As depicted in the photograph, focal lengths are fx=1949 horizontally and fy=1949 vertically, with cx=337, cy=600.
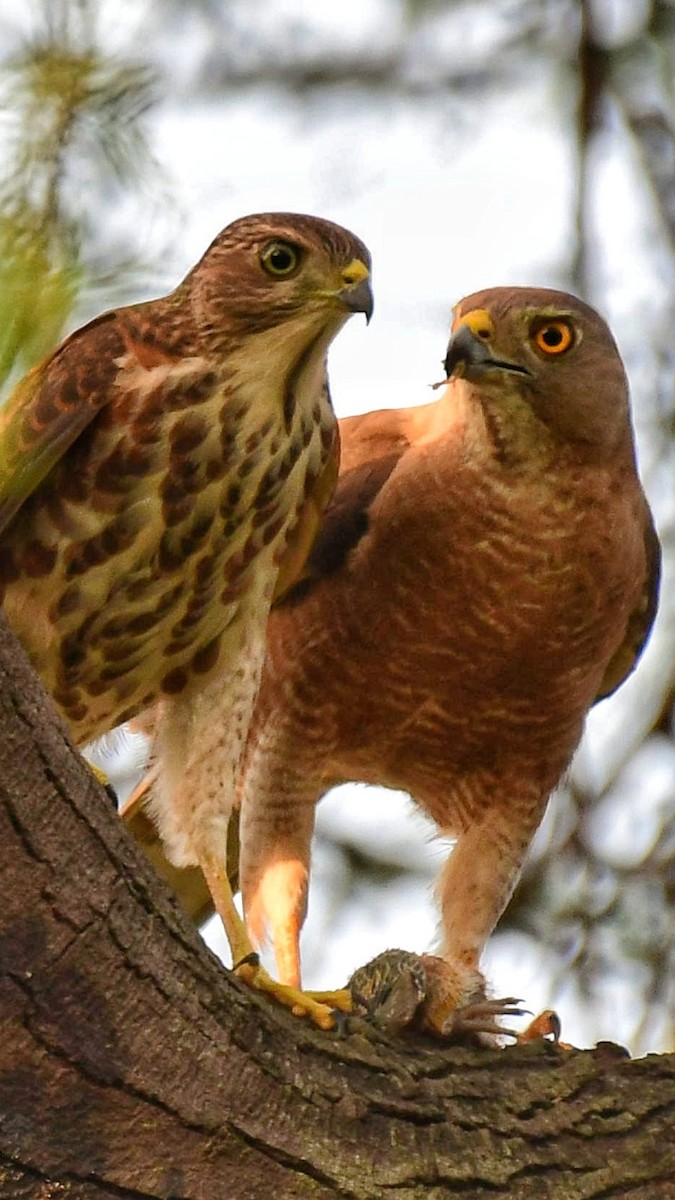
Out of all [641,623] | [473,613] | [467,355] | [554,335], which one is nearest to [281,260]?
[467,355]

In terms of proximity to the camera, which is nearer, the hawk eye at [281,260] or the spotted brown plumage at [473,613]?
the hawk eye at [281,260]

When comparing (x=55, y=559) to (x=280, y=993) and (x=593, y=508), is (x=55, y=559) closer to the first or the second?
(x=280, y=993)

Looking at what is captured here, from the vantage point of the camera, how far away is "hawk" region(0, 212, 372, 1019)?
14.3ft

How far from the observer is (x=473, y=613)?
522cm

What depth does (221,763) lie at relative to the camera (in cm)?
457

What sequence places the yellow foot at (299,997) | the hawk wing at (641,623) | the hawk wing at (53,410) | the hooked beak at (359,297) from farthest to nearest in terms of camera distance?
the hawk wing at (641,623)
the hooked beak at (359,297)
the hawk wing at (53,410)
the yellow foot at (299,997)

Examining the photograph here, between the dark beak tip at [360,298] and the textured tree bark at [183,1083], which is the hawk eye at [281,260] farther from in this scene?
the textured tree bark at [183,1083]

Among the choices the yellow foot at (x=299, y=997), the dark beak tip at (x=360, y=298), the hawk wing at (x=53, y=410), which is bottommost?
the yellow foot at (x=299, y=997)

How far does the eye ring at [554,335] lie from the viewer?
16.5 feet

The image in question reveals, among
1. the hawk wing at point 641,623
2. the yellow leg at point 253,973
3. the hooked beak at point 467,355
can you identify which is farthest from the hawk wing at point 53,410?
the hawk wing at point 641,623

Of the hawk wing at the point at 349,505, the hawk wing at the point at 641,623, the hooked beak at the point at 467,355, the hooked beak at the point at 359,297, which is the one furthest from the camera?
Answer: the hawk wing at the point at 641,623

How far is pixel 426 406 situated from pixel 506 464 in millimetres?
708

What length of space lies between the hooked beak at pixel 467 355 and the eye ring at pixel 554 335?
0.17 metres

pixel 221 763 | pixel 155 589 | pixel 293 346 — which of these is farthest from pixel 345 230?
pixel 221 763
